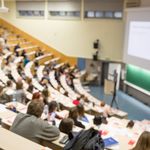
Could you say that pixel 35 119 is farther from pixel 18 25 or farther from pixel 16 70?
pixel 18 25

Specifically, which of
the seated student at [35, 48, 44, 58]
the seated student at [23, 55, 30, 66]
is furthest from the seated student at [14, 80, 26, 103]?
the seated student at [35, 48, 44, 58]

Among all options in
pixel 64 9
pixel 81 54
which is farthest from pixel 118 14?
pixel 64 9

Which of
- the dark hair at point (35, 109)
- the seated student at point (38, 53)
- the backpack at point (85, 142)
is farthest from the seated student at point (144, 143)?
the seated student at point (38, 53)

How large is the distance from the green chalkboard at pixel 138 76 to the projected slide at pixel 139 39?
2.65 ft

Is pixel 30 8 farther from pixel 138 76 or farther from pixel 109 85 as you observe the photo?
pixel 109 85

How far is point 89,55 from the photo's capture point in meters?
12.8

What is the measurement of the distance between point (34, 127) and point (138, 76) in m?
8.25

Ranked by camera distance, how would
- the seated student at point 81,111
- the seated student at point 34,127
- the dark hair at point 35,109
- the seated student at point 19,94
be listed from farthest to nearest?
the seated student at point 19,94 → the seated student at point 81,111 → the dark hair at point 35,109 → the seated student at point 34,127

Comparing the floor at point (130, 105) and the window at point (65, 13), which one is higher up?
the window at point (65, 13)

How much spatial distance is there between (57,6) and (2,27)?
4034mm

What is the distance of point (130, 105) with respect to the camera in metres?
9.95

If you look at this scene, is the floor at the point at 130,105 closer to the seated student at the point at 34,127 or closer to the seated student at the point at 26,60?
the seated student at the point at 26,60

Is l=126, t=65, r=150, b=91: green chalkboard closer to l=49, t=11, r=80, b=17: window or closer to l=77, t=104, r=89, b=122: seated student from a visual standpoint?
l=49, t=11, r=80, b=17: window

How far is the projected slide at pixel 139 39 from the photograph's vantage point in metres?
9.13
